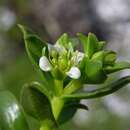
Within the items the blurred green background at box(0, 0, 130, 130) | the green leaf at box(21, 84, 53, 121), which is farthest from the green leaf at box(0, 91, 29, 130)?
the blurred green background at box(0, 0, 130, 130)

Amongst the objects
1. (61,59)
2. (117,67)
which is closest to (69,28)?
(61,59)

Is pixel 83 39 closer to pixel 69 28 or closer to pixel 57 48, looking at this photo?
pixel 57 48

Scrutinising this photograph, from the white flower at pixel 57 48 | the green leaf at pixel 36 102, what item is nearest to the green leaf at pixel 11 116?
the green leaf at pixel 36 102

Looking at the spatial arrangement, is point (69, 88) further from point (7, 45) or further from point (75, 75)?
point (7, 45)

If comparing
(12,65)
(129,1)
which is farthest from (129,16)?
(12,65)

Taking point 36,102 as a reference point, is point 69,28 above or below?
below

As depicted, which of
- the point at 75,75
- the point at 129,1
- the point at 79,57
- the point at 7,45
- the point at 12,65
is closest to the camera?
the point at 75,75

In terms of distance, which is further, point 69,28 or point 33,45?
point 69,28
